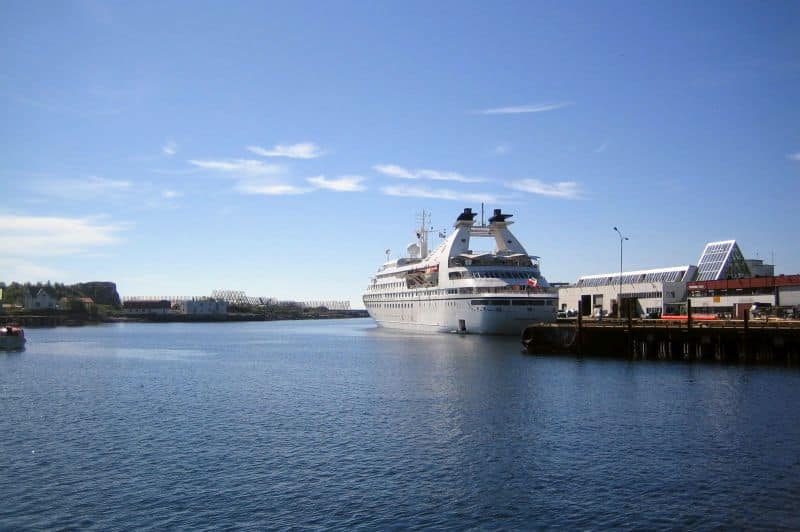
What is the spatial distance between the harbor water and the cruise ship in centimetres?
3635

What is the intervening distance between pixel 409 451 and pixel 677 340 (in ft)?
141

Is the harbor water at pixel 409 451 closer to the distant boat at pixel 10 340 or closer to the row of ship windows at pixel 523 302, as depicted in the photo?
the row of ship windows at pixel 523 302

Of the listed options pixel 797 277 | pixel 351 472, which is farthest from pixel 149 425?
pixel 797 277

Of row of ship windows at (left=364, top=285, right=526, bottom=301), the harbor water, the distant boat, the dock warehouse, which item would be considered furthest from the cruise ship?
the distant boat

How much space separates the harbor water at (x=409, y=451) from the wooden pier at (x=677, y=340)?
5.52 metres

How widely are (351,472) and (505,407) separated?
1514 cm

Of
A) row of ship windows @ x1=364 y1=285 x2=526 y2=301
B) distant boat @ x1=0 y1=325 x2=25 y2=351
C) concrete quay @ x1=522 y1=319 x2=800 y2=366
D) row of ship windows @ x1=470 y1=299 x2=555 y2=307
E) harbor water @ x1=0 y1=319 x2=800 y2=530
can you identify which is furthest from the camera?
row of ship windows @ x1=364 y1=285 x2=526 y2=301

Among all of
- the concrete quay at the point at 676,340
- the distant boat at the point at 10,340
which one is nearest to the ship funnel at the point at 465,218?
the concrete quay at the point at 676,340

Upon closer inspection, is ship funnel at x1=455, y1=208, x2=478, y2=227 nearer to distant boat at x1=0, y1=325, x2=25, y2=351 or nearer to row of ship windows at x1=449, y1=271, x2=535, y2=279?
row of ship windows at x1=449, y1=271, x2=535, y2=279

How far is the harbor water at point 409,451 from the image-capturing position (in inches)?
831

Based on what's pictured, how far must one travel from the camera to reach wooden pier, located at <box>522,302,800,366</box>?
57.3 meters

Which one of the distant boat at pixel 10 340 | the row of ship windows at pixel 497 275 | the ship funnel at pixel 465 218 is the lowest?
the distant boat at pixel 10 340

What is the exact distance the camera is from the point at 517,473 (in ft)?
83.0

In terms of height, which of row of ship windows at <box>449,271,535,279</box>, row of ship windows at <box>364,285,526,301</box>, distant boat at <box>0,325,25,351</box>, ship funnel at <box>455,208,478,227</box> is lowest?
distant boat at <box>0,325,25,351</box>
